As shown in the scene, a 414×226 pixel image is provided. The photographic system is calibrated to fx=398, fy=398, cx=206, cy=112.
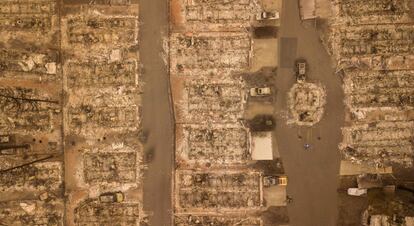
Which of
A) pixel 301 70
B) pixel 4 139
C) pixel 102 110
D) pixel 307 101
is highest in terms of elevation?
pixel 301 70

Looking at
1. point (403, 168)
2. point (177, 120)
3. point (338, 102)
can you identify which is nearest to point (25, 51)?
point (177, 120)

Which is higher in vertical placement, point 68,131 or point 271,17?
point 271,17

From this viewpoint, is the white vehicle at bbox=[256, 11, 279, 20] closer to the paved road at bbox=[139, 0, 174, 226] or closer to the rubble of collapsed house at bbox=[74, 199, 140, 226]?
the paved road at bbox=[139, 0, 174, 226]

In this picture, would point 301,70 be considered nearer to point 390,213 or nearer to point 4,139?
point 390,213

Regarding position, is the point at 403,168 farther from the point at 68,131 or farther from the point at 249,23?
the point at 68,131

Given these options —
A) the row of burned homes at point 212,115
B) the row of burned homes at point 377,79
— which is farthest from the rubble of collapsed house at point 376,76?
the row of burned homes at point 212,115

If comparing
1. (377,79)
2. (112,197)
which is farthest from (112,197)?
(377,79)
